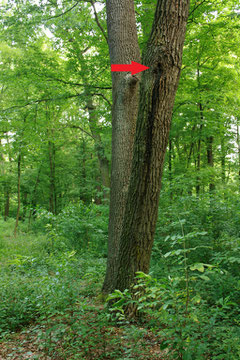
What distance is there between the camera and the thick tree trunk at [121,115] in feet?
15.6

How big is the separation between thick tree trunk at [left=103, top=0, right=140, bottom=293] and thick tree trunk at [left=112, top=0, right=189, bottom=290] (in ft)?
4.28

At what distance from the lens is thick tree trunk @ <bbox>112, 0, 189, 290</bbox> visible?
3.19 m

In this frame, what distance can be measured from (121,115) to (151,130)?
5.61ft

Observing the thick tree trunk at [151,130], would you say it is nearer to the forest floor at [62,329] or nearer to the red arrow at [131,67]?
the forest floor at [62,329]

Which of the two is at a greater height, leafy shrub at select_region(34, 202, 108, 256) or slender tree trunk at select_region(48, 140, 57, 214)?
slender tree trunk at select_region(48, 140, 57, 214)

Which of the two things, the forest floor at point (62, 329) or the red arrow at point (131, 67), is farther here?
the red arrow at point (131, 67)

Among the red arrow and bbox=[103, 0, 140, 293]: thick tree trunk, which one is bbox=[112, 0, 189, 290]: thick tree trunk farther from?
the red arrow

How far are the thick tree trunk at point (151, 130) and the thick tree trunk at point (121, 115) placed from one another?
4.28 feet

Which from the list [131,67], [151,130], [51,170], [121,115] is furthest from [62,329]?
[51,170]

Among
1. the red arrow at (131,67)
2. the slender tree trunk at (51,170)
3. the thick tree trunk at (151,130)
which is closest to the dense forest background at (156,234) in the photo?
the thick tree trunk at (151,130)

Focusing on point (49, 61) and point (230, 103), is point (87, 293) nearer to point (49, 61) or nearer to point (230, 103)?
point (49, 61)

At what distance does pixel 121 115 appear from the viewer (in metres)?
4.84

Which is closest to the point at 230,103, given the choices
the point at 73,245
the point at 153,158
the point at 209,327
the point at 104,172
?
the point at 104,172

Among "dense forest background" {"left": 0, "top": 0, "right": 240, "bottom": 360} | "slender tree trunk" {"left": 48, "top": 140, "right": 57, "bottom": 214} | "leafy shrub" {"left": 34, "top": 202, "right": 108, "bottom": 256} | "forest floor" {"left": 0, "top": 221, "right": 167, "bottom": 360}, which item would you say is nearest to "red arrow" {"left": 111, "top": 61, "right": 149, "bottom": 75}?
"dense forest background" {"left": 0, "top": 0, "right": 240, "bottom": 360}
